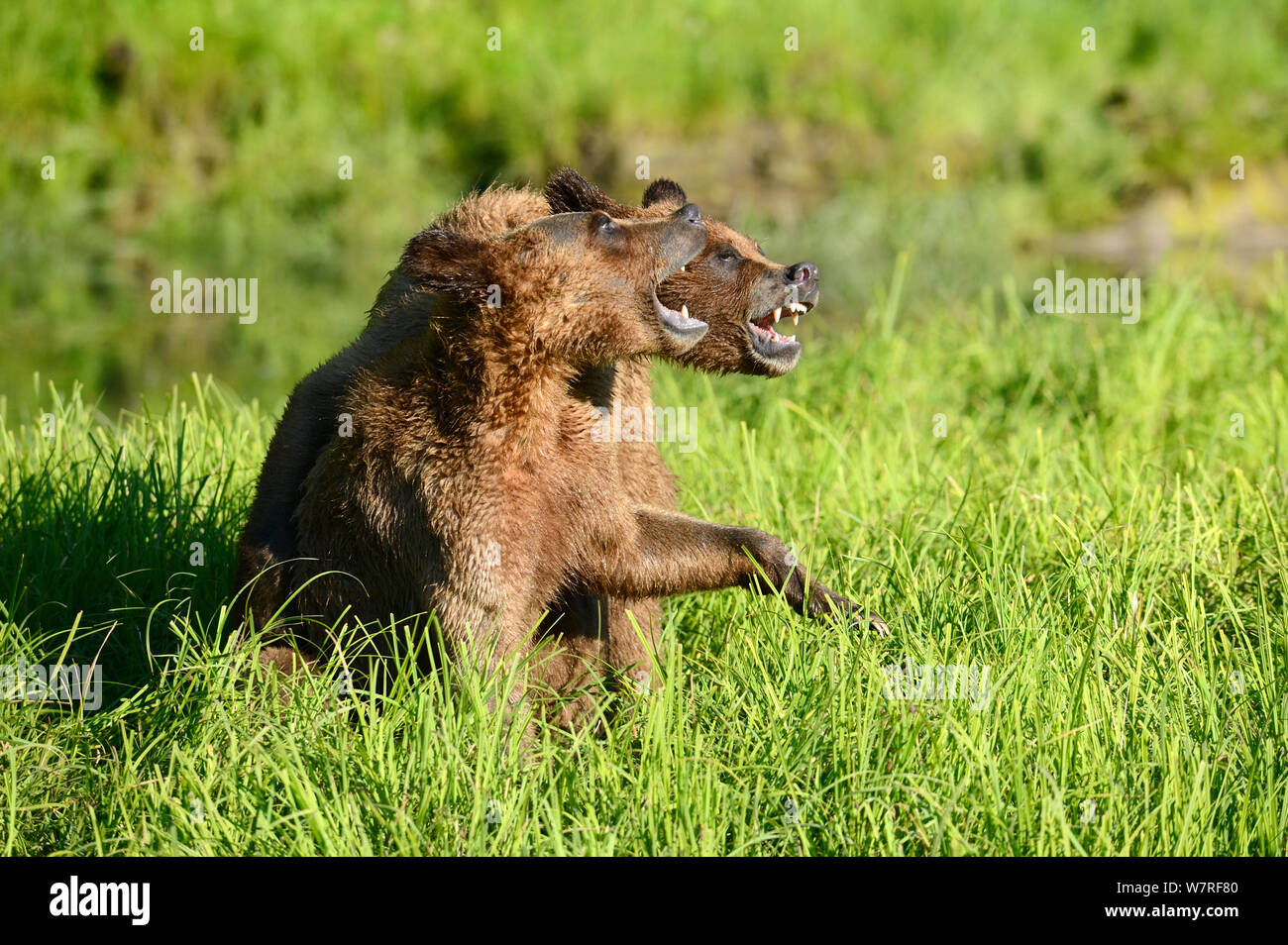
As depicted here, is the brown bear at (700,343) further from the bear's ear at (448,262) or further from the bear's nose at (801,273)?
the bear's ear at (448,262)

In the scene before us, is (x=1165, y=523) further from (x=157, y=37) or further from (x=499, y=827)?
(x=157, y=37)

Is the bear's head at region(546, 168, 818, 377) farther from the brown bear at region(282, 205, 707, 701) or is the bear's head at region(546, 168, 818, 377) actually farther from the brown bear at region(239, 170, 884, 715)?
the brown bear at region(282, 205, 707, 701)

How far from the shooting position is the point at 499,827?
3.67 m

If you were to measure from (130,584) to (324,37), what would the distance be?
1532 centimetres

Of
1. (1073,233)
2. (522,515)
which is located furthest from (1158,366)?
(1073,233)

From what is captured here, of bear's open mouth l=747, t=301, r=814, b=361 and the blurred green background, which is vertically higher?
the blurred green background

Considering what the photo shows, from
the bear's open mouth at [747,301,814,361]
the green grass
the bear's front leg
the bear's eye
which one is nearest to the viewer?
the green grass

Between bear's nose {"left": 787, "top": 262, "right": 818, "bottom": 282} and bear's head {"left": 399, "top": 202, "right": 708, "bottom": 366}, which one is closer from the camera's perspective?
bear's head {"left": 399, "top": 202, "right": 708, "bottom": 366}

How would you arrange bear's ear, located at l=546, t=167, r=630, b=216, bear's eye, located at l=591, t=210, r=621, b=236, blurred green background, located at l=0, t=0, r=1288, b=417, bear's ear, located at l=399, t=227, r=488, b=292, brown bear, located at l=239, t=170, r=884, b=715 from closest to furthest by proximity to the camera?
bear's ear, located at l=399, t=227, r=488, b=292
bear's eye, located at l=591, t=210, r=621, b=236
brown bear, located at l=239, t=170, r=884, b=715
bear's ear, located at l=546, t=167, r=630, b=216
blurred green background, located at l=0, t=0, r=1288, b=417

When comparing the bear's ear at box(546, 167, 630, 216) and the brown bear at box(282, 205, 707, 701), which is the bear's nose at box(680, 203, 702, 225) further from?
the bear's ear at box(546, 167, 630, 216)

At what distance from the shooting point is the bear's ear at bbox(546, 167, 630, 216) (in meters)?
4.78

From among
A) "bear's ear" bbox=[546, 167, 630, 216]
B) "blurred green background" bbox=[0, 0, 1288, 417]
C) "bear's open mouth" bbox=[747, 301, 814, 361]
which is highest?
"blurred green background" bbox=[0, 0, 1288, 417]

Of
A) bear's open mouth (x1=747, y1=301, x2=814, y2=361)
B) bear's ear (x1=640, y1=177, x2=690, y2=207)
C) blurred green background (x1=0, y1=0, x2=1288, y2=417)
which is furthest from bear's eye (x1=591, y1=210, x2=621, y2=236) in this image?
blurred green background (x1=0, y1=0, x2=1288, y2=417)

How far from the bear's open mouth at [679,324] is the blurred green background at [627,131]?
11123 millimetres
